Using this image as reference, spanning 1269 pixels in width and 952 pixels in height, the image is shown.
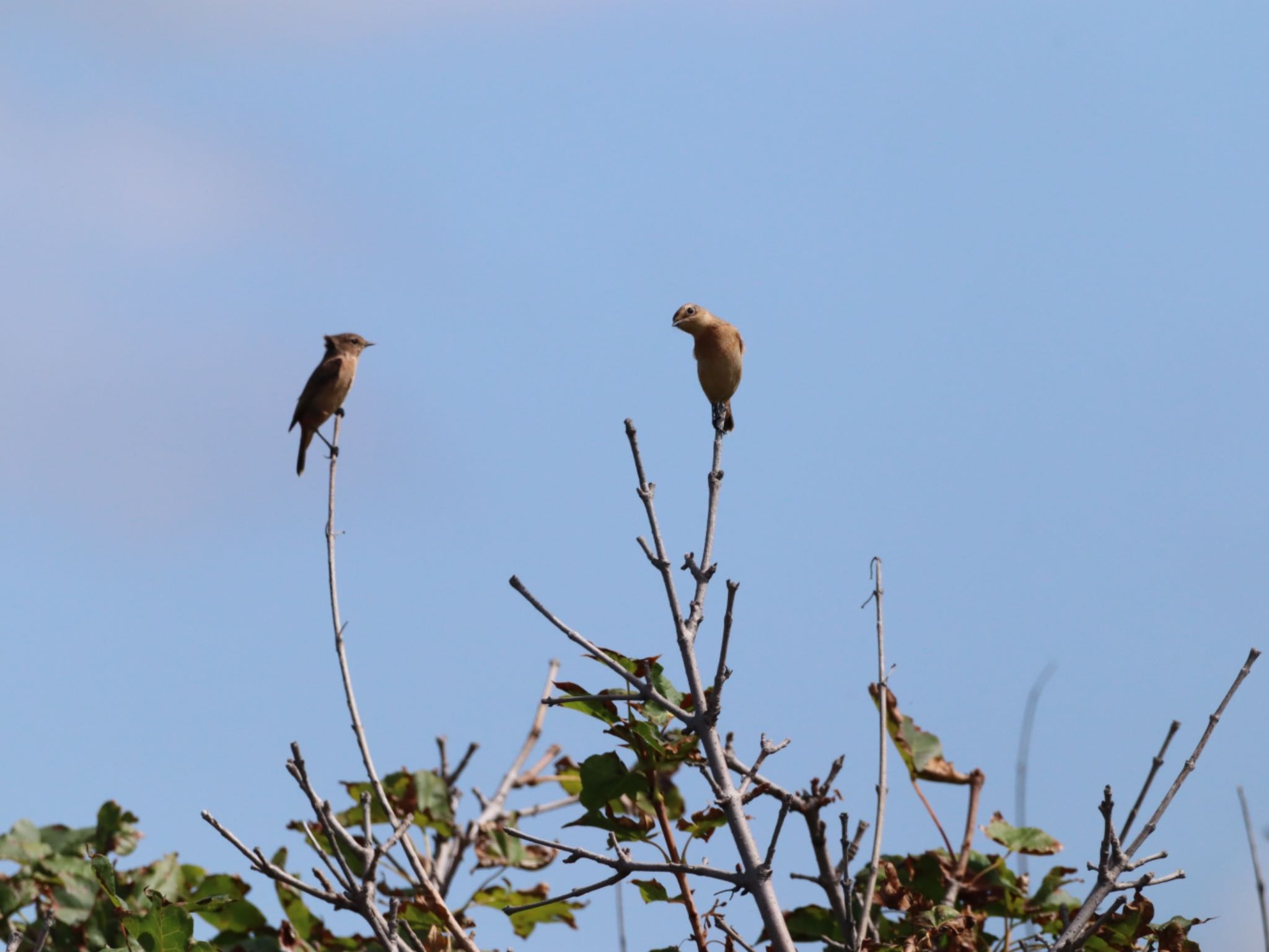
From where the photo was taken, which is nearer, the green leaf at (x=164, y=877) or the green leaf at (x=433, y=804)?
the green leaf at (x=164, y=877)

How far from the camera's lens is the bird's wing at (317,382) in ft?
31.7

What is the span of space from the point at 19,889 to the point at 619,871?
323cm

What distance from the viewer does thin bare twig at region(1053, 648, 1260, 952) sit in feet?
11.4

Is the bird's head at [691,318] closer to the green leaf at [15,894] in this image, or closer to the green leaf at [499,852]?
the green leaf at [499,852]

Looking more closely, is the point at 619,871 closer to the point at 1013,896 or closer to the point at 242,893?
the point at 1013,896

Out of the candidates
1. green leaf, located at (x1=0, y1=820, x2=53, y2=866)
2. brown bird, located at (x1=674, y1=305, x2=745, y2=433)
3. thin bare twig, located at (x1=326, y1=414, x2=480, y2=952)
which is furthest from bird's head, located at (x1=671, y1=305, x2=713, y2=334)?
green leaf, located at (x1=0, y1=820, x2=53, y2=866)

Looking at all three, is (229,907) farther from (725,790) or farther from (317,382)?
(317,382)

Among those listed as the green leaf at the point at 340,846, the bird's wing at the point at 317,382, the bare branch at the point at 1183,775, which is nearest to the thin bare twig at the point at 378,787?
the green leaf at the point at 340,846

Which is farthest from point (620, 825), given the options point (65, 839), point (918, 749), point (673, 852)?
point (65, 839)

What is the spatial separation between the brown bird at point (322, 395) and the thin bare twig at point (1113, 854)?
7.05 m

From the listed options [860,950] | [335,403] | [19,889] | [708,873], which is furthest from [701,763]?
[335,403]

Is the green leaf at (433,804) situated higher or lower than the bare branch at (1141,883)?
higher

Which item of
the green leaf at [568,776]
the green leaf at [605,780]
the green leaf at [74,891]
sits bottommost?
the green leaf at [74,891]

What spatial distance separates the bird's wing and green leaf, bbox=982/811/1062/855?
19.8ft
